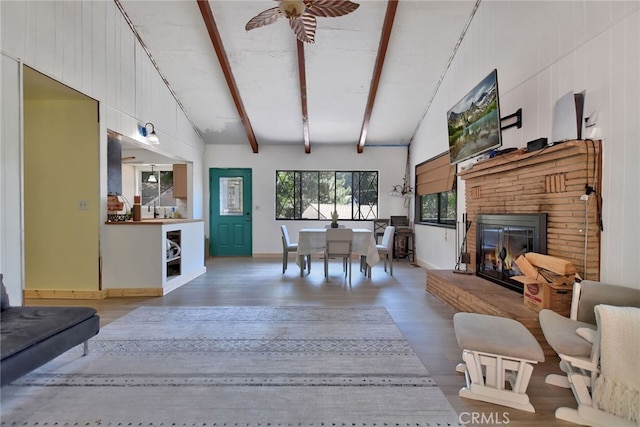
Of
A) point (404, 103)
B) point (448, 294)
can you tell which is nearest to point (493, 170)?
point (448, 294)

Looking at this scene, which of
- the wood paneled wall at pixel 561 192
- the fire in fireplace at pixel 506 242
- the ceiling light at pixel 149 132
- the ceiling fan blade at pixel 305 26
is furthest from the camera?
the ceiling light at pixel 149 132

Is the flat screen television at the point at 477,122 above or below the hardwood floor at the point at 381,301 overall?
above

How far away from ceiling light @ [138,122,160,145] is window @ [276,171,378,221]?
3.04 m

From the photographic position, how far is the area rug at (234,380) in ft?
5.09

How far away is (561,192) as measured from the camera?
2441 mm

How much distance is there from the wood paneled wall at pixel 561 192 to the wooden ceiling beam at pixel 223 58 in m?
3.73

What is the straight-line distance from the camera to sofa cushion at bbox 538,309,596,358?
5.20 feet

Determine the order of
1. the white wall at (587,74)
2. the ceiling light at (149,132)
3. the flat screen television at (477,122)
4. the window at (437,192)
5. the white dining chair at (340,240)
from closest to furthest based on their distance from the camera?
the white wall at (587,74) → the flat screen television at (477,122) → the ceiling light at (149,132) → the white dining chair at (340,240) → the window at (437,192)

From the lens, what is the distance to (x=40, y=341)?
5.65ft

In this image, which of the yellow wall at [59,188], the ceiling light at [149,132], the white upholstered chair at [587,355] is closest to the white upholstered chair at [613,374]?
the white upholstered chair at [587,355]

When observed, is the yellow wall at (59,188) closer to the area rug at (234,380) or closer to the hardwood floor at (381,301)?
the hardwood floor at (381,301)

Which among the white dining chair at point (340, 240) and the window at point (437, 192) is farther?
the window at point (437, 192)

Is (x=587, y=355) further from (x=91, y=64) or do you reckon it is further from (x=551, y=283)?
(x=91, y=64)

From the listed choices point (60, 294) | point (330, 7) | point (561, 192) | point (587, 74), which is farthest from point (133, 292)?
point (587, 74)
